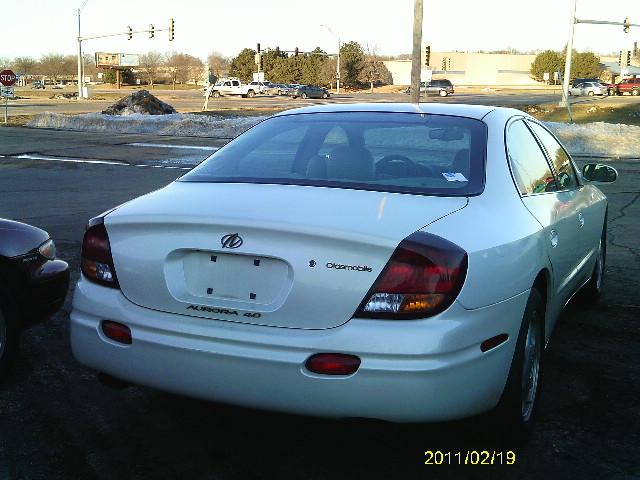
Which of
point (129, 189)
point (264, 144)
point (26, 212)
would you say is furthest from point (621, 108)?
point (264, 144)

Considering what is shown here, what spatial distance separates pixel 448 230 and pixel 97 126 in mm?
28437

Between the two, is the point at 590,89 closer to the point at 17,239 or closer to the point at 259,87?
the point at 259,87

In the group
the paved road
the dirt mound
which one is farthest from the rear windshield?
the paved road

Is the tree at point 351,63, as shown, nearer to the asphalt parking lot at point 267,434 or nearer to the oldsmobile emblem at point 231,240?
Answer: the asphalt parking lot at point 267,434

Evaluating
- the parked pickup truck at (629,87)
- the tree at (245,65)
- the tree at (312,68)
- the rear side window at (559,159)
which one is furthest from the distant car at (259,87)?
the rear side window at (559,159)

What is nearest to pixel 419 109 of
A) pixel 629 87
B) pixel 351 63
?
pixel 629 87

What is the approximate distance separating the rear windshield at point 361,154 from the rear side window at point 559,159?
0.85m

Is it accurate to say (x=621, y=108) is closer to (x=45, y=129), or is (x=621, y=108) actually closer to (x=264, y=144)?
(x=45, y=129)

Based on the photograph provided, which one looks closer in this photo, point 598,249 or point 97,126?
point 598,249

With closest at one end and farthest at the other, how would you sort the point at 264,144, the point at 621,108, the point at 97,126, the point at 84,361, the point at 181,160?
the point at 84,361
the point at 264,144
the point at 181,160
the point at 97,126
the point at 621,108

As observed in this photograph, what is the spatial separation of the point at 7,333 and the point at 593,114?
3264cm

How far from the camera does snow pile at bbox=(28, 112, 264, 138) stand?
2731 cm

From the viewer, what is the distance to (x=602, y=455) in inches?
134

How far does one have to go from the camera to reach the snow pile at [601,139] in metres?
20.4
